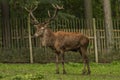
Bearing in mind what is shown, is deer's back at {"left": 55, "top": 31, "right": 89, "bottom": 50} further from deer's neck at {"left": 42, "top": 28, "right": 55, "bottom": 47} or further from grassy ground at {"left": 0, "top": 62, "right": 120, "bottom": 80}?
grassy ground at {"left": 0, "top": 62, "right": 120, "bottom": 80}

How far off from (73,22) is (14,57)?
3.82 meters

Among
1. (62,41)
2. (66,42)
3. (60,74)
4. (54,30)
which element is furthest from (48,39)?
(54,30)

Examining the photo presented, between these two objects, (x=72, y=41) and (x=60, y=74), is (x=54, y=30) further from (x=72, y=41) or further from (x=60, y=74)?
(x=60, y=74)

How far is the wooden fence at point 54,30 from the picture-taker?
23.7m

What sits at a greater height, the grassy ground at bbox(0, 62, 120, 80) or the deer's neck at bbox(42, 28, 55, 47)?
the deer's neck at bbox(42, 28, 55, 47)

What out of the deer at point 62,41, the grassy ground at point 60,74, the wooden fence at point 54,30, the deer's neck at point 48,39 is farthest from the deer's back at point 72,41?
the wooden fence at point 54,30

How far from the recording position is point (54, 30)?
957 inches

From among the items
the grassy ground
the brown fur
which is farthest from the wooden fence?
the brown fur

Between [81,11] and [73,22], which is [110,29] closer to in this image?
[73,22]

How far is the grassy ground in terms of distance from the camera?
15.1m

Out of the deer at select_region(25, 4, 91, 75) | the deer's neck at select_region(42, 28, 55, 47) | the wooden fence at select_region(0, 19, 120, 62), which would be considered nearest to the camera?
the deer at select_region(25, 4, 91, 75)

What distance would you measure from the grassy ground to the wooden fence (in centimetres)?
144

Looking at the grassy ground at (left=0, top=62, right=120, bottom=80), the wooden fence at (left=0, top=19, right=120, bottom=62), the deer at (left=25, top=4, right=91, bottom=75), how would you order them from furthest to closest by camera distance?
the wooden fence at (left=0, top=19, right=120, bottom=62), the deer at (left=25, top=4, right=91, bottom=75), the grassy ground at (left=0, top=62, right=120, bottom=80)

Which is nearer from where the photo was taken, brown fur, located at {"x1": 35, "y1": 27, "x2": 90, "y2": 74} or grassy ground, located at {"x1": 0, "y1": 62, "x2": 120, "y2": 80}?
grassy ground, located at {"x1": 0, "y1": 62, "x2": 120, "y2": 80}
